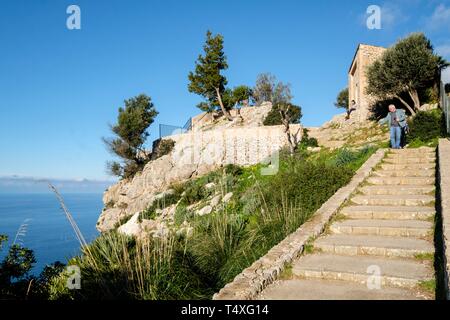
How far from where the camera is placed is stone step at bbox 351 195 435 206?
5793 millimetres

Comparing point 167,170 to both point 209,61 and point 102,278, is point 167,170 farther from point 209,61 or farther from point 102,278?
point 102,278

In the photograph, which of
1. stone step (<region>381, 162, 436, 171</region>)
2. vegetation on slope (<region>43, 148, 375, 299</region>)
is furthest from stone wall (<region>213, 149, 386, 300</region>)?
stone step (<region>381, 162, 436, 171</region>)

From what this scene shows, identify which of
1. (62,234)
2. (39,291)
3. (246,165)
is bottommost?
(39,291)

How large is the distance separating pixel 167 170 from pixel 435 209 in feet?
64.1

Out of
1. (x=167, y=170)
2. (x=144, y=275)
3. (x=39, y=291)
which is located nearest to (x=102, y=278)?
(x=144, y=275)

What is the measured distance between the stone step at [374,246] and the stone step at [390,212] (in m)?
0.85

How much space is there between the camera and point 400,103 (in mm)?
19875

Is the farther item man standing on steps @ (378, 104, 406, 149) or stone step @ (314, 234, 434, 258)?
man standing on steps @ (378, 104, 406, 149)

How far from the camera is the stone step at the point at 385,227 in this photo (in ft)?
15.0

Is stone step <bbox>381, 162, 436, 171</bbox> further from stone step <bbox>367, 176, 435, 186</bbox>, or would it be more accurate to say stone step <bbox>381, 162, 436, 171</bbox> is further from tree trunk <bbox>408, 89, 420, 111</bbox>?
tree trunk <bbox>408, 89, 420, 111</bbox>

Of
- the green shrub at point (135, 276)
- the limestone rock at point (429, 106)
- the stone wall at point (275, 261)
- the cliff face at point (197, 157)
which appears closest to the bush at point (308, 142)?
the cliff face at point (197, 157)

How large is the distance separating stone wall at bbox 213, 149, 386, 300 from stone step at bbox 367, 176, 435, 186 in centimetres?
156

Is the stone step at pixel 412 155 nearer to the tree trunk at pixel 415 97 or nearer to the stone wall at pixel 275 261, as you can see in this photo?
the stone wall at pixel 275 261
